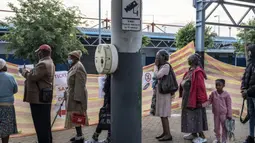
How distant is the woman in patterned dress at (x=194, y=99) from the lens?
585 cm

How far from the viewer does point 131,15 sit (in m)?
3.11

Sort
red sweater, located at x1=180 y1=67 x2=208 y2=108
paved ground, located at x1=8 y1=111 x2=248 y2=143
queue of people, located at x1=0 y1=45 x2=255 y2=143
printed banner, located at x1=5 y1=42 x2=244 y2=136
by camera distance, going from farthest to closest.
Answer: printed banner, located at x1=5 y1=42 x2=244 y2=136 → paved ground, located at x1=8 y1=111 x2=248 y2=143 → red sweater, located at x1=180 y1=67 x2=208 y2=108 → queue of people, located at x1=0 y1=45 x2=255 y2=143

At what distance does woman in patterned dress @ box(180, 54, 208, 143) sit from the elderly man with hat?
247 cm

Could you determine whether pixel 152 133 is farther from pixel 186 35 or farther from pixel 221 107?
pixel 186 35

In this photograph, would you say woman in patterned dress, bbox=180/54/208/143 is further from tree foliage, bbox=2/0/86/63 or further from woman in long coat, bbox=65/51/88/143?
tree foliage, bbox=2/0/86/63

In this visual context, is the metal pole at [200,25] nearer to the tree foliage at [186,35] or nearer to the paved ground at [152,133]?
the paved ground at [152,133]

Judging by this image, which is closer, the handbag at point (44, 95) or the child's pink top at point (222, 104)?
the handbag at point (44, 95)

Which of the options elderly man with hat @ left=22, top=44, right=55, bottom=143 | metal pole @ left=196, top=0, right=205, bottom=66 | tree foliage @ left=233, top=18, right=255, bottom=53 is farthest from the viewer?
tree foliage @ left=233, top=18, right=255, bottom=53

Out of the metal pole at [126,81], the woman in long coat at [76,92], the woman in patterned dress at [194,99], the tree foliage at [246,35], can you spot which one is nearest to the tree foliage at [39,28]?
the woman in long coat at [76,92]

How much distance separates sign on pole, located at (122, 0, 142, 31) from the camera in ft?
10.1

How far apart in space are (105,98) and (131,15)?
9.80 ft

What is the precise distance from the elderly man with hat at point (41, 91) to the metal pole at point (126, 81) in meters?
2.35

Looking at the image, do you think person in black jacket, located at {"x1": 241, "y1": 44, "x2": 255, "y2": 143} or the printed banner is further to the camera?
the printed banner

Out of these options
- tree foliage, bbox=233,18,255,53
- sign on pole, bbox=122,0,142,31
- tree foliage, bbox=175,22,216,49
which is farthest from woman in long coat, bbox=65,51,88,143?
tree foliage, bbox=175,22,216,49
